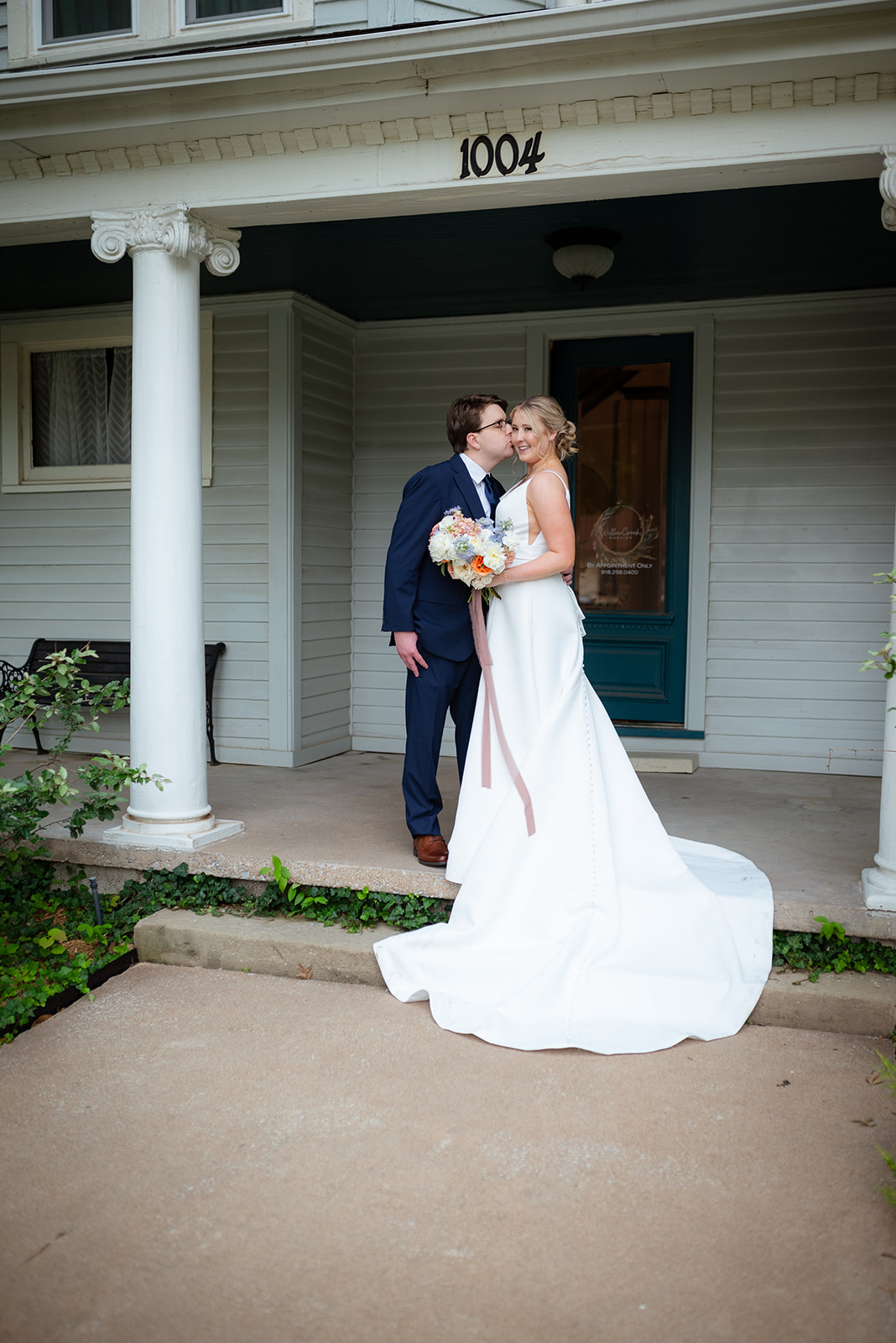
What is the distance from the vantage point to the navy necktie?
4.32 m

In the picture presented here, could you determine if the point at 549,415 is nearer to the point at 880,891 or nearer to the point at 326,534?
the point at 880,891

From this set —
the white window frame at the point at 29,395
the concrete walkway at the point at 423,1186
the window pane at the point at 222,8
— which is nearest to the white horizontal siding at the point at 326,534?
the white window frame at the point at 29,395

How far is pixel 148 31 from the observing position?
4996 mm

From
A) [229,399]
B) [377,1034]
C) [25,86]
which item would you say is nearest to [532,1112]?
[377,1034]

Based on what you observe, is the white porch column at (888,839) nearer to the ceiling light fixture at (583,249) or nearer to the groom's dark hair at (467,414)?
the groom's dark hair at (467,414)

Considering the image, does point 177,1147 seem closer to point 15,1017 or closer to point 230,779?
point 15,1017

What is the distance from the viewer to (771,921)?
3727 millimetres

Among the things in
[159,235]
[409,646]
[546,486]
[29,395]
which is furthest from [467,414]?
[29,395]

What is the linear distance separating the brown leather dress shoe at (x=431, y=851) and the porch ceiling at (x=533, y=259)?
2.97 meters

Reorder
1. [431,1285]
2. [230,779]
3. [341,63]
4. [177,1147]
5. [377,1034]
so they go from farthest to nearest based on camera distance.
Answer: [230,779] → [341,63] → [377,1034] → [177,1147] → [431,1285]

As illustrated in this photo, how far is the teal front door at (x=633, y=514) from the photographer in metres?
6.88

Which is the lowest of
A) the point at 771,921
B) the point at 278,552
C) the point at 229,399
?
the point at 771,921

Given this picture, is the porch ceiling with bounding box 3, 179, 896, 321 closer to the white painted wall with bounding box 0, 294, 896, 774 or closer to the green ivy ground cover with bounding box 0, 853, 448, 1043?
the white painted wall with bounding box 0, 294, 896, 774

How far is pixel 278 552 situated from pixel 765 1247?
5.16 m
